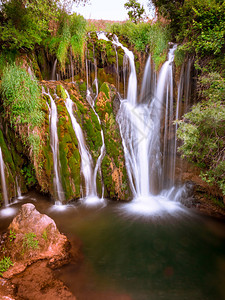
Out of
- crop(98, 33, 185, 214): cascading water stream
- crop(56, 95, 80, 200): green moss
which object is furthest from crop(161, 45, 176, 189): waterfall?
crop(56, 95, 80, 200): green moss

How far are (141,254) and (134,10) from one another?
1202 cm

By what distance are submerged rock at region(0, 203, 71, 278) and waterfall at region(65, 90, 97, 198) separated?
2061 millimetres

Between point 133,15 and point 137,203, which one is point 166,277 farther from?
point 133,15

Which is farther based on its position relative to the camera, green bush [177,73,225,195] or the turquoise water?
green bush [177,73,225,195]

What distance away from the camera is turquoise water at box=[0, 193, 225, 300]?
10.2 ft

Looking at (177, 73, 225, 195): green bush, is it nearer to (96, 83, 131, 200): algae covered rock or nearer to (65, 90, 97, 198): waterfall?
(96, 83, 131, 200): algae covered rock

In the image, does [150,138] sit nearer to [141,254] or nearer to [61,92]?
[61,92]

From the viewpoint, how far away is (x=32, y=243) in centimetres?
360

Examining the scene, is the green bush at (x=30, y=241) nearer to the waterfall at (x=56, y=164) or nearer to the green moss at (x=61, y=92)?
the waterfall at (x=56, y=164)

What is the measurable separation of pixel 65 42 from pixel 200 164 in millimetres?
6503

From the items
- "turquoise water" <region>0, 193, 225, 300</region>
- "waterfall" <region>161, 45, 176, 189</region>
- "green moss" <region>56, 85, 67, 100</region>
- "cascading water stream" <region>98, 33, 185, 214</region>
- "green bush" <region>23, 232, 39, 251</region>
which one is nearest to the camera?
"turquoise water" <region>0, 193, 225, 300</region>

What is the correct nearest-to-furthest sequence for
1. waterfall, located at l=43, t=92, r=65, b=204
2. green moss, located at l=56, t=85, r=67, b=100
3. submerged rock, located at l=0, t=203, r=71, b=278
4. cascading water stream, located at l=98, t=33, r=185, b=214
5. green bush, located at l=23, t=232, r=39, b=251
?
submerged rock, located at l=0, t=203, r=71, b=278 → green bush, located at l=23, t=232, r=39, b=251 → waterfall, located at l=43, t=92, r=65, b=204 → green moss, located at l=56, t=85, r=67, b=100 → cascading water stream, located at l=98, t=33, r=185, b=214

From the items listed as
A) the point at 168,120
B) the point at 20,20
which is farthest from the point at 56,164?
the point at 20,20

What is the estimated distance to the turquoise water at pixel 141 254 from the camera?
10.2 ft
